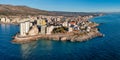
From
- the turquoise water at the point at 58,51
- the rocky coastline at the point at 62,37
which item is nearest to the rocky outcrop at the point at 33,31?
the rocky coastline at the point at 62,37

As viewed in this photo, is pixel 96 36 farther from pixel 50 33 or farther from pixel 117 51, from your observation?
pixel 117 51

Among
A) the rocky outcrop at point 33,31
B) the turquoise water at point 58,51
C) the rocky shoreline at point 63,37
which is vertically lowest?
the turquoise water at point 58,51

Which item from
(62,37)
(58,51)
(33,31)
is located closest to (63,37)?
(62,37)

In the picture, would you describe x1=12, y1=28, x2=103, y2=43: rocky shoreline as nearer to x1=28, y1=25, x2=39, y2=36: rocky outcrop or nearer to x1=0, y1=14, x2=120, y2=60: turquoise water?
x1=28, y1=25, x2=39, y2=36: rocky outcrop

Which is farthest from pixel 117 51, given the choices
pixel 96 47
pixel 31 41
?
pixel 31 41

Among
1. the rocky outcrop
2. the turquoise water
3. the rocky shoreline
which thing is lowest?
the turquoise water

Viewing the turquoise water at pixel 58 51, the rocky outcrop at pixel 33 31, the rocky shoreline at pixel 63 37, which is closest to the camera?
the turquoise water at pixel 58 51

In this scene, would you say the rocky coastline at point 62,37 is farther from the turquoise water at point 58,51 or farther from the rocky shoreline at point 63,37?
the turquoise water at point 58,51

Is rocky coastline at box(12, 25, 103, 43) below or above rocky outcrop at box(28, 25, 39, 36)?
below

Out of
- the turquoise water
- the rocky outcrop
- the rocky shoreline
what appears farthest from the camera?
the rocky outcrop

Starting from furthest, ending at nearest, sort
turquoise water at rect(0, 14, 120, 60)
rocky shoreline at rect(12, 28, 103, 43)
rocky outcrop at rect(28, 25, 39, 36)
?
rocky outcrop at rect(28, 25, 39, 36), rocky shoreline at rect(12, 28, 103, 43), turquoise water at rect(0, 14, 120, 60)

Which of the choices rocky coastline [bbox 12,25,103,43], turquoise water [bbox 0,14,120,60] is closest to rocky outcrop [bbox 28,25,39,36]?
rocky coastline [bbox 12,25,103,43]
